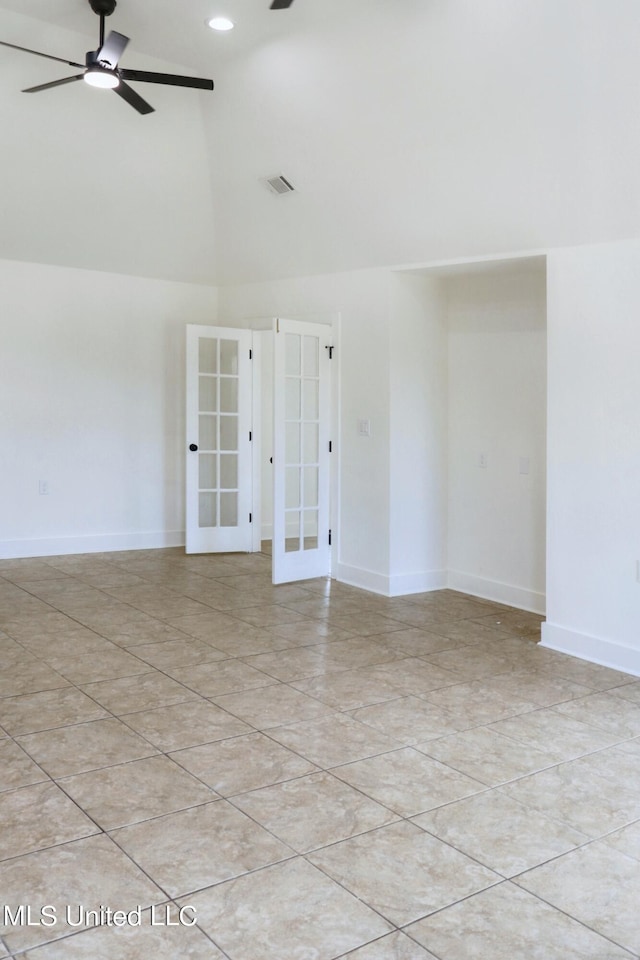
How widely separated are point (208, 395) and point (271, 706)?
13.7ft

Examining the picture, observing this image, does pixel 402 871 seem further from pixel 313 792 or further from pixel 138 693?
pixel 138 693

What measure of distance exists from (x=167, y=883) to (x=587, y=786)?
1.54 metres

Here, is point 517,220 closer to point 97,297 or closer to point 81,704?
point 81,704

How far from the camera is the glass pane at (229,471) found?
748cm

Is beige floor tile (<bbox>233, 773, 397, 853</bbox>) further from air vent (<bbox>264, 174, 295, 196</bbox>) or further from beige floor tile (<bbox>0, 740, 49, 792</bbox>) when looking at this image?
air vent (<bbox>264, 174, 295, 196</bbox>)

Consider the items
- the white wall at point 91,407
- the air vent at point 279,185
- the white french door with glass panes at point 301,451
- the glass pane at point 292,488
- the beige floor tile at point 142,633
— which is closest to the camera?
the beige floor tile at point 142,633

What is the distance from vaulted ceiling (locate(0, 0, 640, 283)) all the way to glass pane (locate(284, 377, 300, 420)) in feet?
3.14

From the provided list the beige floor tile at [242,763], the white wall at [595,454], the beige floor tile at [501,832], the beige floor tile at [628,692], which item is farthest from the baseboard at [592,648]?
the beige floor tile at [242,763]

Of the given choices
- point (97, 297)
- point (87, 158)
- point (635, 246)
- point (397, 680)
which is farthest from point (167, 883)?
→ point (97, 297)

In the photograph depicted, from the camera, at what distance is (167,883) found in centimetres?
231

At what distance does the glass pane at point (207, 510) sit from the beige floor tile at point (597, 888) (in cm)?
529

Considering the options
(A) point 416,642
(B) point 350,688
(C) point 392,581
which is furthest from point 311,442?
(B) point 350,688

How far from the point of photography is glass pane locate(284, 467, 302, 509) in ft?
20.4

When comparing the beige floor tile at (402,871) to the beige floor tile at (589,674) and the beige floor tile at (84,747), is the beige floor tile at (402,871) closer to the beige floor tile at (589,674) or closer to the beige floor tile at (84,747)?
the beige floor tile at (84,747)
